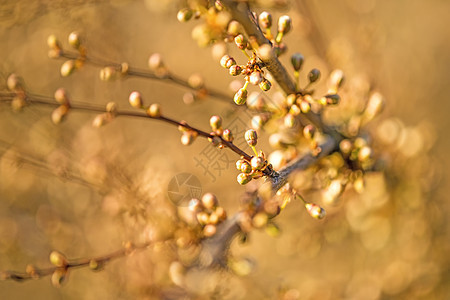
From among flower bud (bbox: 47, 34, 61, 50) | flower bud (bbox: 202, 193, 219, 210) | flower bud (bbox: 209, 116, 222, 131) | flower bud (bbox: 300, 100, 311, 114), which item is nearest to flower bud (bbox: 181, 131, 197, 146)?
flower bud (bbox: 209, 116, 222, 131)

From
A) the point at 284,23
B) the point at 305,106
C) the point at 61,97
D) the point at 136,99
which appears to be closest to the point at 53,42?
the point at 61,97

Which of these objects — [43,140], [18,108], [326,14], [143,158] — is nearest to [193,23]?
[326,14]

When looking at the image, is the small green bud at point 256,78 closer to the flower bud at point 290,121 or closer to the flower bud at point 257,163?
the flower bud at point 257,163

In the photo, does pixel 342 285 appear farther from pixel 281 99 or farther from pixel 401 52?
pixel 401 52

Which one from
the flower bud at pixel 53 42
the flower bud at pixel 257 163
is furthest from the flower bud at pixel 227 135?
the flower bud at pixel 53 42

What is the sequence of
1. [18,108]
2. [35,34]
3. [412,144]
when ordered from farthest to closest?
[35,34] → [412,144] → [18,108]

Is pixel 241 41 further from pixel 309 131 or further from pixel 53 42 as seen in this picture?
pixel 53 42

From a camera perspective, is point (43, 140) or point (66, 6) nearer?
point (66, 6)
